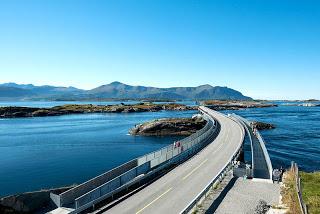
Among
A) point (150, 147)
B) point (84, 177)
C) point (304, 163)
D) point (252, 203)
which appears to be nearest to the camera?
point (252, 203)

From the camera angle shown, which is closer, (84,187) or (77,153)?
(84,187)

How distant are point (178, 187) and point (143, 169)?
16.1 feet

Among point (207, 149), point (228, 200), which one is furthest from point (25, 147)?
point (228, 200)

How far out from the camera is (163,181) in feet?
108

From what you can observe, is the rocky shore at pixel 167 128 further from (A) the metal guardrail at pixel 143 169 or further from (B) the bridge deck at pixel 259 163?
(B) the bridge deck at pixel 259 163

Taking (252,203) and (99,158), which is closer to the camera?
(252,203)

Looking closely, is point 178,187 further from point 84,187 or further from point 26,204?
point 26,204

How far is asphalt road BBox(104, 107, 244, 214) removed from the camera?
2522 cm

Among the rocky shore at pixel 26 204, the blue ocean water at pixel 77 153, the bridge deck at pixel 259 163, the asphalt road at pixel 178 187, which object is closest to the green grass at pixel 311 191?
the bridge deck at pixel 259 163

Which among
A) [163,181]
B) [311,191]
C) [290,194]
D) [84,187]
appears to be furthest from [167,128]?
[84,187]

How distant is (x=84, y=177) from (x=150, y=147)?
26749mm

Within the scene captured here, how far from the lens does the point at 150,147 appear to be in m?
75.1

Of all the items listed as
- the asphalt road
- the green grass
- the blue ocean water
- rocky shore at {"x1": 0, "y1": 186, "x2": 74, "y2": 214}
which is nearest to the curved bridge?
the asphalt road

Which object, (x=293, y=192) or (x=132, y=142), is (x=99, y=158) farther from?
(x=293, y=192)
